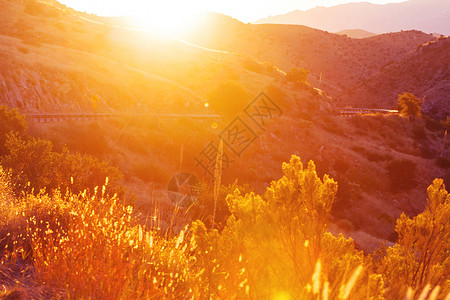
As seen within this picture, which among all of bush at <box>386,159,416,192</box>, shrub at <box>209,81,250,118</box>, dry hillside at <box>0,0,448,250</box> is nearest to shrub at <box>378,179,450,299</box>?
dry hillside at <box>0,0,448,250</box>

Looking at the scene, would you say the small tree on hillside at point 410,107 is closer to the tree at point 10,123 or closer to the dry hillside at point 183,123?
the dry hillside at point 183,123

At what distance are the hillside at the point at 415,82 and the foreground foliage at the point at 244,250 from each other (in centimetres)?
Result: 7763

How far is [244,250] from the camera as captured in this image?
6887 mm

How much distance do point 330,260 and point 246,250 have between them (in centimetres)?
199

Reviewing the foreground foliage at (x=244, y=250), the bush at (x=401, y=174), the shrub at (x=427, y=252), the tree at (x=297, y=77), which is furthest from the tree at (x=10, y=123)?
the tree at (x=297, y=77)

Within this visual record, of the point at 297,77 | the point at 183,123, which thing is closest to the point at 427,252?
the point at 183,123

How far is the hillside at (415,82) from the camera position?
249ft

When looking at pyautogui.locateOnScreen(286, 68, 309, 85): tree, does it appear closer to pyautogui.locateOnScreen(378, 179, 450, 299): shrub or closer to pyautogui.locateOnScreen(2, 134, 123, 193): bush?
pyautogui.locateOnScreen(2, 134, 123, 193): bush

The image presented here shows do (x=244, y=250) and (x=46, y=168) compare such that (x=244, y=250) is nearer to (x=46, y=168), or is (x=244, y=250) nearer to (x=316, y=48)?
(x=46, y=168)

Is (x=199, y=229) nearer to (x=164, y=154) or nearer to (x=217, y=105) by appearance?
(x=164, y=154)

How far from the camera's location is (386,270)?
8305 mm

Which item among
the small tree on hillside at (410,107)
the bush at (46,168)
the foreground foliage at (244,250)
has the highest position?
the small tree on hillside at (410,107)

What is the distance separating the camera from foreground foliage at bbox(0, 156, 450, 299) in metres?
4.73

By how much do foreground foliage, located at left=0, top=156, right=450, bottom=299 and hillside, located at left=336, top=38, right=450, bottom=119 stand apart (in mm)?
77634
